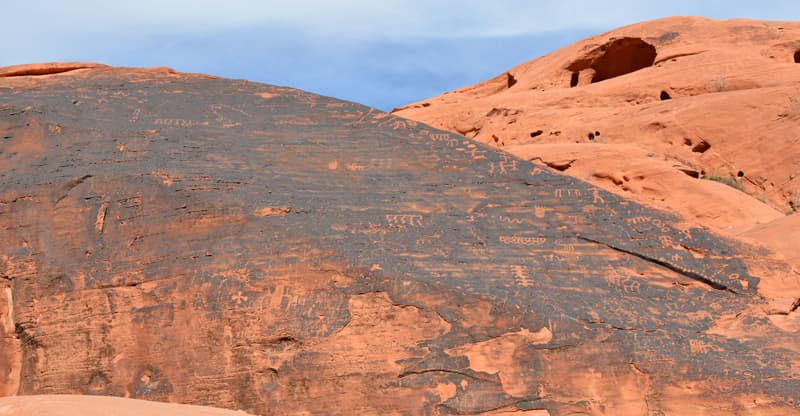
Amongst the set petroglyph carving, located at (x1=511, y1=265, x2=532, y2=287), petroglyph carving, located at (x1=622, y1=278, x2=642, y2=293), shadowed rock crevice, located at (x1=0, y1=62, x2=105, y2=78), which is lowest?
petroglyph carving, located at (x1=622, y1=278, x2=642, y2=293)

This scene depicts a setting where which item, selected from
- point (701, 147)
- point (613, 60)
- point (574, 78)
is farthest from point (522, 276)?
point (613, 60)

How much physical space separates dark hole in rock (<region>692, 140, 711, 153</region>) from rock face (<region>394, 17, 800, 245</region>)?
0.02m

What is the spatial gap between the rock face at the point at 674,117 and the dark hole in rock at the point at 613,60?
2cm

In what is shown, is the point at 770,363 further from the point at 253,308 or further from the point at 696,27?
the point at 696,27

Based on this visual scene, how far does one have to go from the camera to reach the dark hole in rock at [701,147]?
13.7 metres

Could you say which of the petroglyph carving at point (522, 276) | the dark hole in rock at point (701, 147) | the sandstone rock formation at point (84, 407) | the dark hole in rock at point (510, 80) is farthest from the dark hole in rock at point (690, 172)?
the dark hole in rock at point (510, 80)

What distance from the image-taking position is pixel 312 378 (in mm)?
6992

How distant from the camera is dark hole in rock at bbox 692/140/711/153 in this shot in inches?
538

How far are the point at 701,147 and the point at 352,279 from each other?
328 inches

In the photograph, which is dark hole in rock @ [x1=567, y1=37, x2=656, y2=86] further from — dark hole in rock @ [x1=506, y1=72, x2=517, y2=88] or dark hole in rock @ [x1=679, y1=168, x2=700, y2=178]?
dark hole in rock @ [x1=679, y1=168, x2=700, y2=178]

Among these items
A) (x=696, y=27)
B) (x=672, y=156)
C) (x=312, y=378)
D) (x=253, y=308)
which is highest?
(x=696, y=27)

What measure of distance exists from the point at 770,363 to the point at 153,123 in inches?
233

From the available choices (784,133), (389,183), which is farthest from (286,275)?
(784,133)

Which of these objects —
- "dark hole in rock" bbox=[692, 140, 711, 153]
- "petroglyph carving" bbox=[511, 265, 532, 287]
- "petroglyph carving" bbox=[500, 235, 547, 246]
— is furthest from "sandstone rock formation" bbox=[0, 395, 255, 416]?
"dark hole in rock" bbox=[692, 140, 711, 153]
